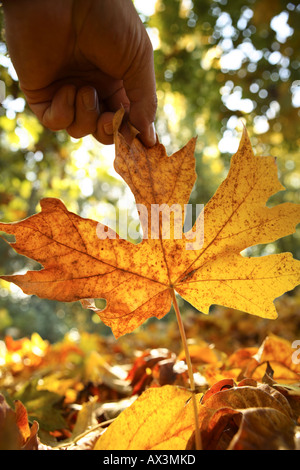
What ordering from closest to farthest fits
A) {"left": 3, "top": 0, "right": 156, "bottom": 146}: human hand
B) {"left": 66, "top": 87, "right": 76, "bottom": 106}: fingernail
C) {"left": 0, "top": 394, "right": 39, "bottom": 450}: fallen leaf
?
{"left": 0, "top": 394, "right": 39, "bottom": 450}: fallen leaf
{"left": 3, "top": 0, "right": 156, "bottom": 146}: human hand
{"left": 66, "top": 87, "right": 76, "bottom": 106}: fingernail

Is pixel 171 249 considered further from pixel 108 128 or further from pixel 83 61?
pixel 83 61

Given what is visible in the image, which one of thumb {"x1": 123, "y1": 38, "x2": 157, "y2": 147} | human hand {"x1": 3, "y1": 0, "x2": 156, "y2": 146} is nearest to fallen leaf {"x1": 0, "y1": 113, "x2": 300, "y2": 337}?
human hand {"x1": 3, "y1": 0, "x2": 156, "y2": 146}

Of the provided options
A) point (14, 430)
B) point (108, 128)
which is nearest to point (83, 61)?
point (108, 128)

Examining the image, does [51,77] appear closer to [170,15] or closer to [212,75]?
[170,15]

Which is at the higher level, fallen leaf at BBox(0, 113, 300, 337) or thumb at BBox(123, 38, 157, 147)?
thumb at BBox(123, 38, 157, 147)

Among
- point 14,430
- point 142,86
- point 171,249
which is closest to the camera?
point 14,430

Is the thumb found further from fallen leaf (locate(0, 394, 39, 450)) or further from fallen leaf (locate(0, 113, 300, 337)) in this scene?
fallen leaf (locate(0, 394, 39, 450))
